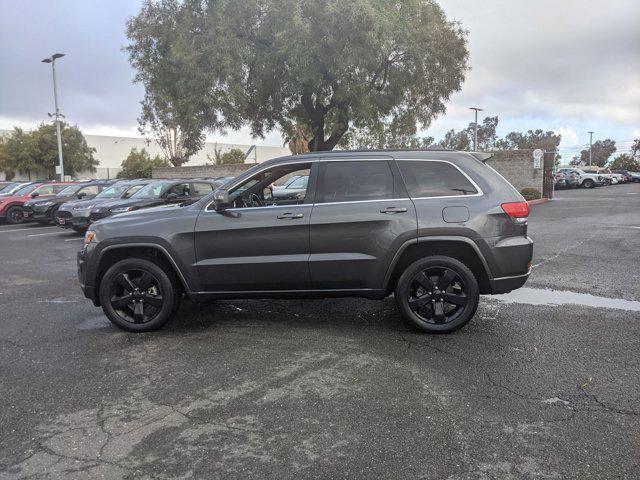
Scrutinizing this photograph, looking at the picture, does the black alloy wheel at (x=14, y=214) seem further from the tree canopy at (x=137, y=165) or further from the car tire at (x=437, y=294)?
the tree canopy at (x=137, y=165)

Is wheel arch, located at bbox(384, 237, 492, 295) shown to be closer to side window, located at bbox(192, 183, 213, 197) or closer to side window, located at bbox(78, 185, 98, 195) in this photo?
side window, located at bbox(192, 183, 213, 197)

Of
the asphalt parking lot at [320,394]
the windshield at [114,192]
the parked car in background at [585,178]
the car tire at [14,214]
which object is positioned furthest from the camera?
the parked car in background at [585,178]

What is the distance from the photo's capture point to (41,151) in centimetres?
5184

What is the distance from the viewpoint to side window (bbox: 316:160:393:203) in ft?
17.4

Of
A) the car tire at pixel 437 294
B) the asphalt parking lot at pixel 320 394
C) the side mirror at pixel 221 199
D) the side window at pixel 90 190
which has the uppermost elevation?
the side window at pixel 90 190

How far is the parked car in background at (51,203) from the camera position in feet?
60.9

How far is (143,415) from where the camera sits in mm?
3713

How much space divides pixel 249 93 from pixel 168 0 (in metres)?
4.39

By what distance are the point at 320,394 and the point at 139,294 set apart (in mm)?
2538

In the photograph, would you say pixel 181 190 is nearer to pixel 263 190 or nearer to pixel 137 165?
pixel 263 190

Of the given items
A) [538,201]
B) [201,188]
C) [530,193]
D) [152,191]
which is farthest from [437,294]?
[530,193]

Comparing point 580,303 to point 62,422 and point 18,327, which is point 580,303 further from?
point 18,327

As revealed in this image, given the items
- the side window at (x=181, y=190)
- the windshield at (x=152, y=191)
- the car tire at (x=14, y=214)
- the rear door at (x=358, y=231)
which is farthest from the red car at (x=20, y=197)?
the rear door at (x=358, y=231)

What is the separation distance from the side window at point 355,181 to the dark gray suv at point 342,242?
0.03 ft
